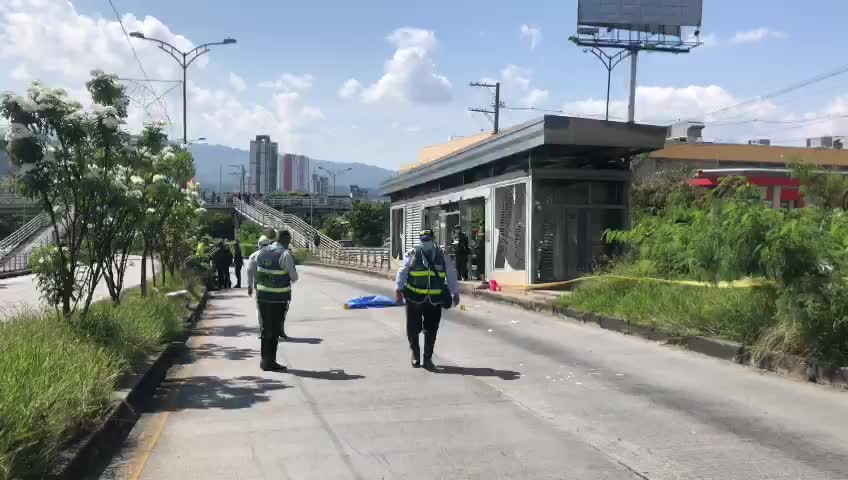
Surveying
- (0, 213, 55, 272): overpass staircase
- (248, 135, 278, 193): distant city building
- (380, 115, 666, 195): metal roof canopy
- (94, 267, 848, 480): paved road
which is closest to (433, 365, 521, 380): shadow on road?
(94, 267, 848, 480): paved road

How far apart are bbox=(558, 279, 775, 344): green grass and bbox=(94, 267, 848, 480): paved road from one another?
0.56 metres

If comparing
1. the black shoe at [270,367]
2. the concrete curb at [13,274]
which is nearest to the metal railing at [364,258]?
the concrete curb at [13,274]

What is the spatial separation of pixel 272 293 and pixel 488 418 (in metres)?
3.84

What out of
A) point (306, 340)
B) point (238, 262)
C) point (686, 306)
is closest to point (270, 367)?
point (306, 340)

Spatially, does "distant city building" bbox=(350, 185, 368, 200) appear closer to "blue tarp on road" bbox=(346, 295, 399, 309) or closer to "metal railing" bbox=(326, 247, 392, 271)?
"metal railing" bbox=(326, 247, 392, 271)

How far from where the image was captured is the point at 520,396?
7.90 metres

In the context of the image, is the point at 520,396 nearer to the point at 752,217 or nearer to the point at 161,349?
the point at 752,217

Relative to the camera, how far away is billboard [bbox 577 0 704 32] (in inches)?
1453

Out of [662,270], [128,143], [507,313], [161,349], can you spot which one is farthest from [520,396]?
[507,313]

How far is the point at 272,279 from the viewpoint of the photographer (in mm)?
9781

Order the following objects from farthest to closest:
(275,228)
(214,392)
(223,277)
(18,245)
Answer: (18,245), (275,228), (223,277), (214,392)

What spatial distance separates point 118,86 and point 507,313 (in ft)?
30.1

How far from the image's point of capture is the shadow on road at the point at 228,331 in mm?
13296

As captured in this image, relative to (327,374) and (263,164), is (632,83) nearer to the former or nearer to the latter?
(327,374)
